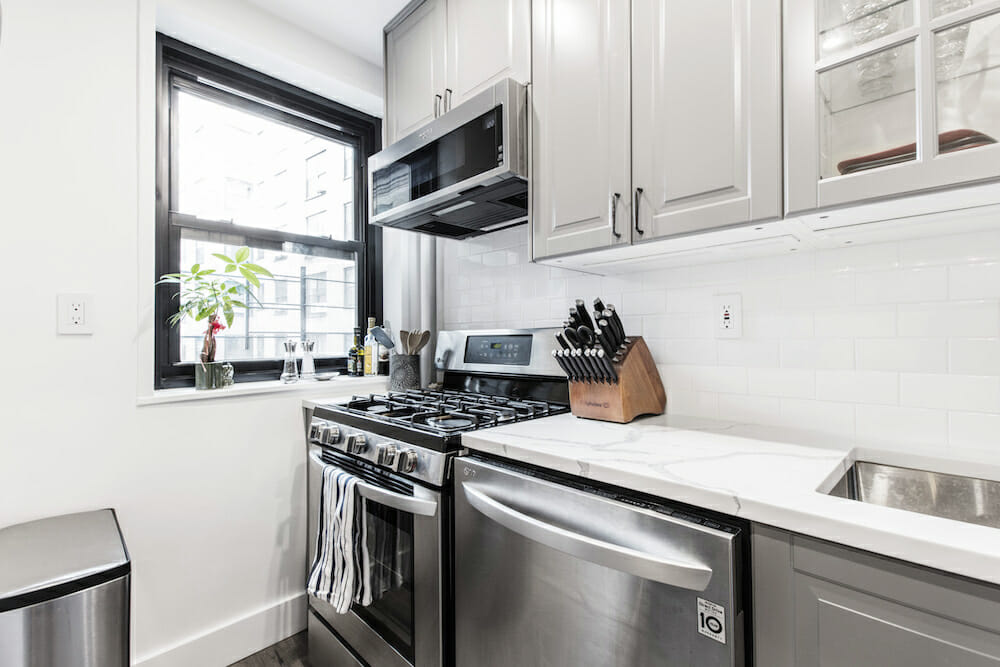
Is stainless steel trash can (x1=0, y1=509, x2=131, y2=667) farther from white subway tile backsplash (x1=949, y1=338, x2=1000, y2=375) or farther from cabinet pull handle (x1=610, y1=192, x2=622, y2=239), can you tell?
white subway tile backsplash (x1=949, y1=338, x2=1000, y2=375)

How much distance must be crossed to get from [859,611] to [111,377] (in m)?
2.10

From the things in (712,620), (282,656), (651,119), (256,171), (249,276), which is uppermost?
(256,171)

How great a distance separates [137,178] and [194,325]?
2.04 feet

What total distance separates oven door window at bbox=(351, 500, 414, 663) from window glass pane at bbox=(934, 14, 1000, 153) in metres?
1.48

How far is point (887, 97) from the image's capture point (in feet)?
2.93

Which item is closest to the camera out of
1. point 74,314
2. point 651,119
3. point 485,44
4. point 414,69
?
point 651,119

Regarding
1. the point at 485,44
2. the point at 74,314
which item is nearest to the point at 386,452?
the point at 74,314

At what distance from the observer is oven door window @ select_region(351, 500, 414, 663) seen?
1356 millimetres

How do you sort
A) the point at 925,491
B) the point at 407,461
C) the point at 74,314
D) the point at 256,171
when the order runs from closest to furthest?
the point at 925,491, the point at 407,461, the point at 74,314, the point at 256,171

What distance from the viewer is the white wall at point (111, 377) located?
1461mm

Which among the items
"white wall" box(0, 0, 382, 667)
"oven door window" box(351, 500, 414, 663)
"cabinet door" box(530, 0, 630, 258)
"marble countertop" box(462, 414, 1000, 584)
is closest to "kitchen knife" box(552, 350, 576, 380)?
"marble countertop" box(462, 414, 1000, 584)

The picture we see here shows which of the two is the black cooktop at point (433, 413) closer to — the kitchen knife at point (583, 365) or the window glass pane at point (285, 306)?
the kitchen knife at point (583, 365)

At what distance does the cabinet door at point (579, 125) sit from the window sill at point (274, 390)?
119cm

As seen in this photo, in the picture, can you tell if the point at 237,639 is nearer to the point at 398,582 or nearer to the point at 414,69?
the point at 398,582
